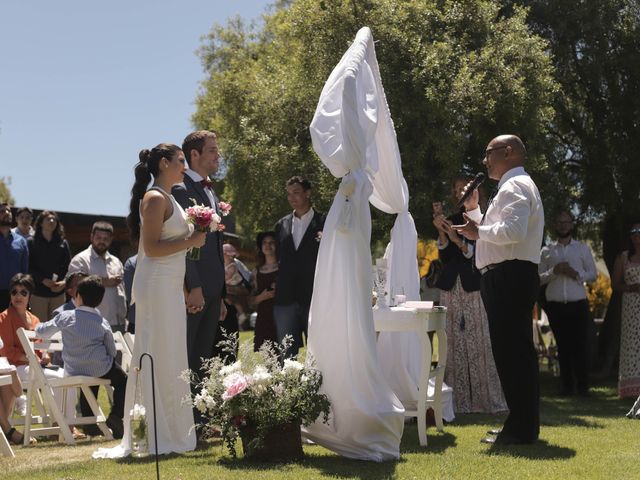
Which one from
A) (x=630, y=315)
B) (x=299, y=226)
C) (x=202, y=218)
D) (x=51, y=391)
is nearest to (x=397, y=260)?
(x=299, y=226)

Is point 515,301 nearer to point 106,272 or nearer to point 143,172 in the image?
point 143,172

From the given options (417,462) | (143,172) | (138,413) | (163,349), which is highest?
(143,172)

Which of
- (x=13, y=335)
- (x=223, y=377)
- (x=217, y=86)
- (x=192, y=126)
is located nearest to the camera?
(x=223, y=377)

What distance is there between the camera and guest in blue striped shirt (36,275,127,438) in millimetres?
7891

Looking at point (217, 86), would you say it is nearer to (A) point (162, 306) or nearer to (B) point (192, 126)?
(B) point (192, 126)

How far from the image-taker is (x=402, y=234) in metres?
7.80

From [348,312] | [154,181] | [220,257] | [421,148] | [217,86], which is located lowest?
[348,312]

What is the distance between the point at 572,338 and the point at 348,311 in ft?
18.4

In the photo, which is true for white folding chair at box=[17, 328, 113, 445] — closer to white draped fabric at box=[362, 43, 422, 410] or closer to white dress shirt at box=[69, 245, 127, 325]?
white dress shirt at box=[69, 245, 127, 325]

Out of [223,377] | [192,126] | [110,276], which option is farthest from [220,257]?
[192,126]

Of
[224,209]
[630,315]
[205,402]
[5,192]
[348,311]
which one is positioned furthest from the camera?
[5,192]

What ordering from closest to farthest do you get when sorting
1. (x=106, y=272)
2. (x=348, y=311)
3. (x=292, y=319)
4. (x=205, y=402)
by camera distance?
(x=205, y=402)
(x=348, y=311)
(x=292, y=319)
(x=106, y=272)

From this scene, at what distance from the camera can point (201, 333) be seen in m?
7.23

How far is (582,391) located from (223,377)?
629 centimetres
